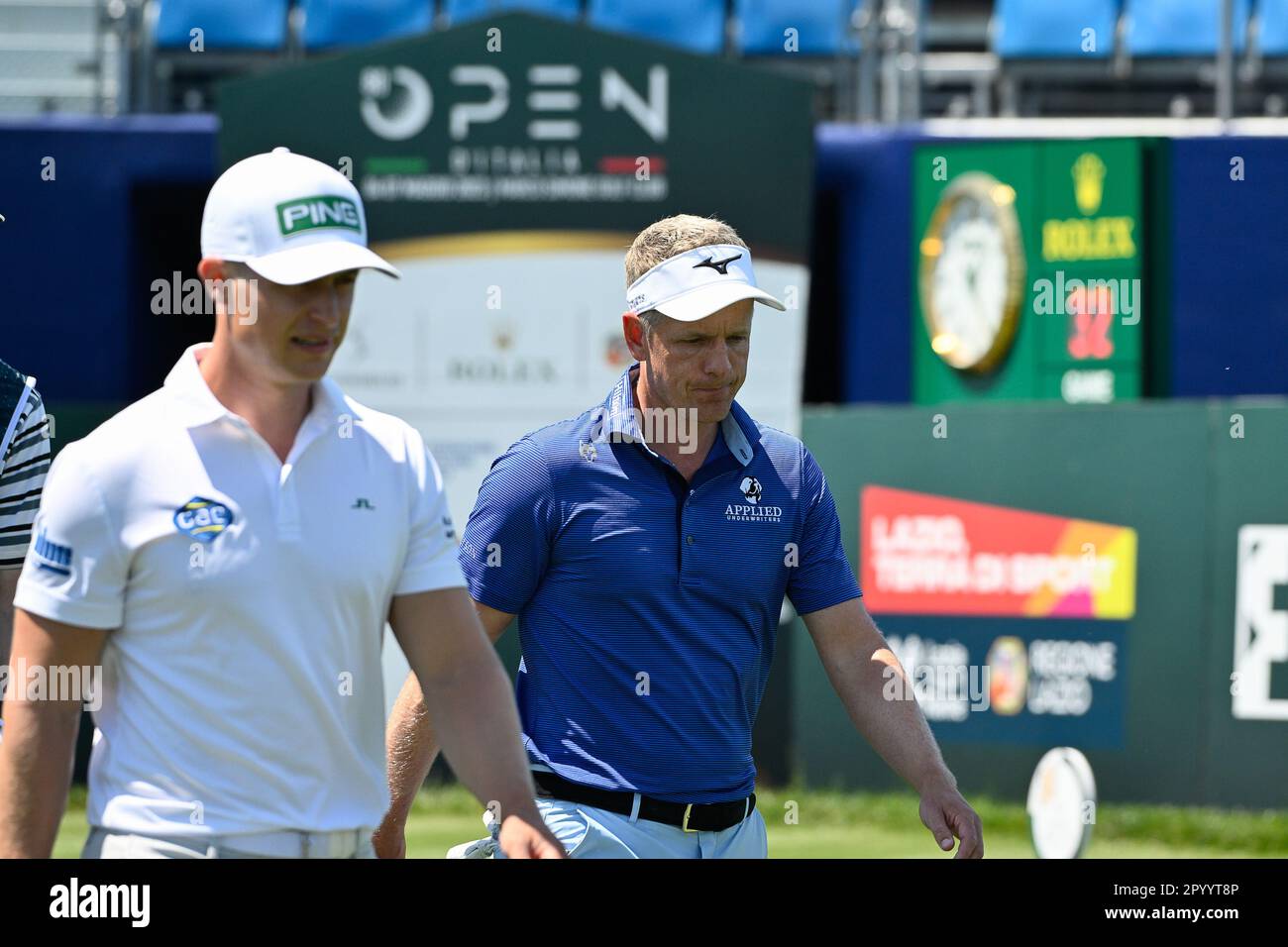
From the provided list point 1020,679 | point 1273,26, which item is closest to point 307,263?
point 1020,679

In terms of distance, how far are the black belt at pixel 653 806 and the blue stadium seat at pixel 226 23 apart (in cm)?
1099

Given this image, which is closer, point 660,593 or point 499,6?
point 660,593

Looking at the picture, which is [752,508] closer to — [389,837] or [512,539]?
[512,539]

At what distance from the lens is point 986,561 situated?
34.4 ft

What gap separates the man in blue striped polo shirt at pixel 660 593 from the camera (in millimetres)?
3875

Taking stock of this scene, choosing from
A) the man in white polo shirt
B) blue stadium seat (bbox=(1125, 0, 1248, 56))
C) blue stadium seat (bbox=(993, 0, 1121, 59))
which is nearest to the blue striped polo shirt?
the man in white polo shirt

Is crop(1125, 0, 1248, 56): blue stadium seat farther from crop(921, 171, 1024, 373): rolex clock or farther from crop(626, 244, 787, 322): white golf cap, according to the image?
crop(626, 244, 787, 322): white golf cap

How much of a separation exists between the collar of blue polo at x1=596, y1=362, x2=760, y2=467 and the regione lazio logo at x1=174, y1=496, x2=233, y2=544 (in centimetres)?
132

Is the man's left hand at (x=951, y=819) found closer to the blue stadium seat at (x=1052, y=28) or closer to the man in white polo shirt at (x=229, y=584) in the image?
the man in white polo shirt at (x=229, y=584)

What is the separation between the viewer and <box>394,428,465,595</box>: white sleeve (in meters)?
2.99

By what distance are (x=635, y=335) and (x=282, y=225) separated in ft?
4.35
